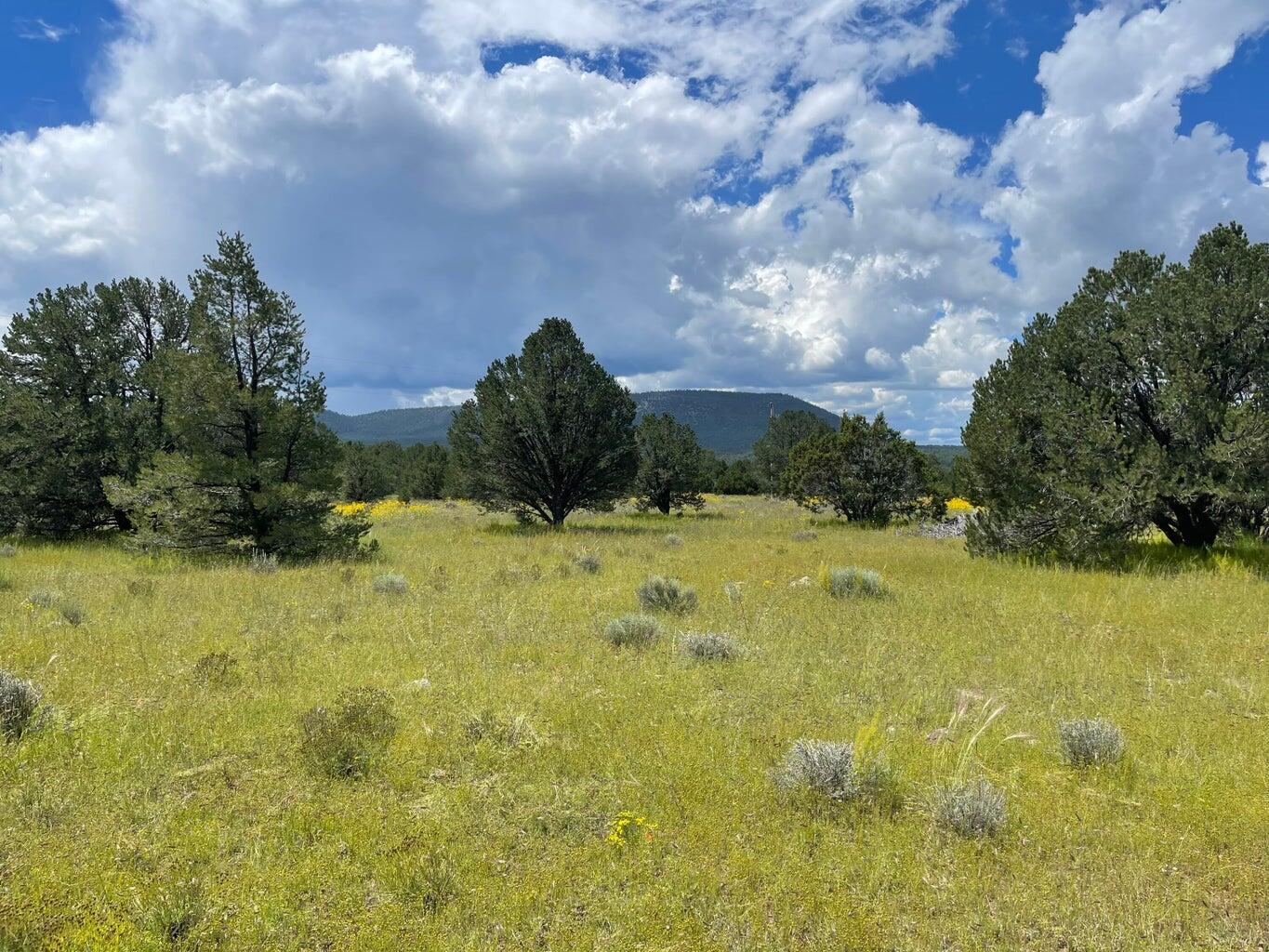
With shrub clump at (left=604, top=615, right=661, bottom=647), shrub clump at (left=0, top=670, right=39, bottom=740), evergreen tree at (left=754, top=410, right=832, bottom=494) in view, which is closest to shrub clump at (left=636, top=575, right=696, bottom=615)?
shrub clump at (left=604, top=615, right=661, bottom=647)

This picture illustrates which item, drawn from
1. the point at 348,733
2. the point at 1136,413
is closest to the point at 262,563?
the point at 348,733

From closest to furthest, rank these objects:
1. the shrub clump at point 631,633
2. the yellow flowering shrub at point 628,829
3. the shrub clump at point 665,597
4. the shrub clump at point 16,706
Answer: the yellow flowering shrub at point 628,829 < the shrub clump at point 16,706 < the shrub clump at point 631,633 < the shrub clump at point 665,597

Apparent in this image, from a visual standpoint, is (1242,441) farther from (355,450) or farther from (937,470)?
(355,450)

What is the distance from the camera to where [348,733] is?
4.66m

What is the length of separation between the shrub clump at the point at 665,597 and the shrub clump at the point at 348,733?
15.3 feet

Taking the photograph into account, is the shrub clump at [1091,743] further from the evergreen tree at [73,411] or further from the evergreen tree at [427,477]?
the evergreen tree at [427,477]

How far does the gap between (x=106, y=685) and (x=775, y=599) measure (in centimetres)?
823

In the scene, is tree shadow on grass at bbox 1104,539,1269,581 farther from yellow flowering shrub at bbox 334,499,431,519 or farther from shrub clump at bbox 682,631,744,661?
yellow flowering shrub at bbox 334,499,431,519

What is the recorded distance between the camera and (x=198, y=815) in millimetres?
3865

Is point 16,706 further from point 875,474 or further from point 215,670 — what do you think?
point 875,474

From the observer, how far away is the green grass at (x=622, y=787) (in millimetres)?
3070

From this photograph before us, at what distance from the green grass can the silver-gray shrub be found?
52.2 inches

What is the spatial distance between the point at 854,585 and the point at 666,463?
24519 mm

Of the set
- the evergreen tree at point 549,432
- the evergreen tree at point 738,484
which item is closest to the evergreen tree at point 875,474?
the evergreen tree at point 549,432
